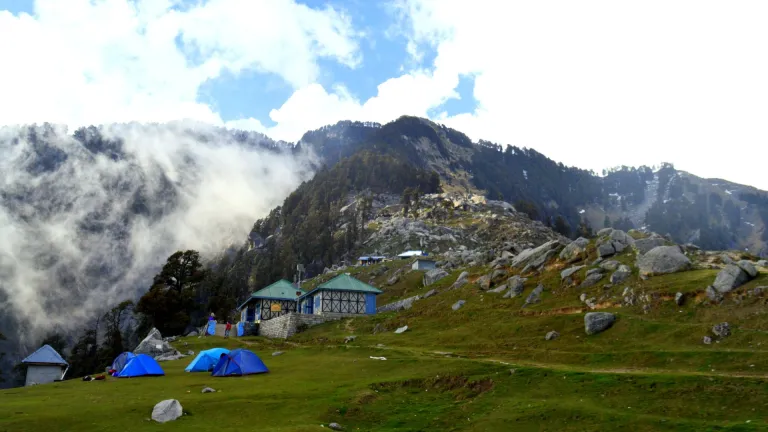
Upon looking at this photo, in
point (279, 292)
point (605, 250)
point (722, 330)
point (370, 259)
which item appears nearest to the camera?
point (722, 330)

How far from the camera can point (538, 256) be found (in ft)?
211

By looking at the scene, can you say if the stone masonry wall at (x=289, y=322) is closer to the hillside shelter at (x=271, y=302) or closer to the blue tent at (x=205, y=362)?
the hillside shelter at (x=271, y=302)

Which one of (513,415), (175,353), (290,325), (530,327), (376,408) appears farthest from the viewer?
(290,325)

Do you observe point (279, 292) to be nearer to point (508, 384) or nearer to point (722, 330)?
point (508, 384)

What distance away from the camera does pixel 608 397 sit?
2398 centimetres

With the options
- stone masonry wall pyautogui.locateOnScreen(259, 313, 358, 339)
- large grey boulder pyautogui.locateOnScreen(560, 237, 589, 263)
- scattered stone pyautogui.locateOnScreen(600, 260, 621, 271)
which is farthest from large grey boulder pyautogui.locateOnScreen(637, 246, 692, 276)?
stone masonry wall pyautogui.locateOnScreen(259, 313, 358, 339)

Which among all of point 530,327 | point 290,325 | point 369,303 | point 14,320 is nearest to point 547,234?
point 369,303

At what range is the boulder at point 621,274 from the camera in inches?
1828

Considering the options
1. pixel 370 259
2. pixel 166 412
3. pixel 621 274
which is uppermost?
pixel 621 274

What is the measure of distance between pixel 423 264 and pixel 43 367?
78984 mm

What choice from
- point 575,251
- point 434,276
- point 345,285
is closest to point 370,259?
point 434,276

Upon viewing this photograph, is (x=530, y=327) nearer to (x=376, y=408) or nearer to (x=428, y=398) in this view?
(x=428, y=398)

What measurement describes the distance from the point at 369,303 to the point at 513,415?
196ft

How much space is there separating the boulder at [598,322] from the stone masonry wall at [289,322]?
1642 inches
